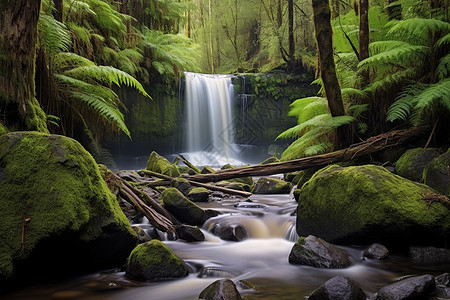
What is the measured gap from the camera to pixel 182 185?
6129 mm

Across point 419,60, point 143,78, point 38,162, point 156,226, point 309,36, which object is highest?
point 309,36

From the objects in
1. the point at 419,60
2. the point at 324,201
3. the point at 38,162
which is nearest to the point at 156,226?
the point at 38,162

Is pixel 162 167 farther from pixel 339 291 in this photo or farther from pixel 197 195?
pixel 339 291

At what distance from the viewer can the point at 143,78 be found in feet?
35.8

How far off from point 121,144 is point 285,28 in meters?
11.0

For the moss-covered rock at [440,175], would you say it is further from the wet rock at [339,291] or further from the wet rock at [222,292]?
the wet rock at [222,292]

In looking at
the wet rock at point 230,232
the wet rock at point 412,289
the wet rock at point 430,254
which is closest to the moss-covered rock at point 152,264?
the wet rock at point 230,232

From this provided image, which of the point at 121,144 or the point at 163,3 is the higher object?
the point at 163,3

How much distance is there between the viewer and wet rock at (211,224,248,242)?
14.2ft

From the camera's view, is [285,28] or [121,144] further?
[285,28]

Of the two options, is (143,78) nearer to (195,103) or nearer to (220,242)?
(195,103)

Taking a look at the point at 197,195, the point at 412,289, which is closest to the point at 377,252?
the point at 412,289

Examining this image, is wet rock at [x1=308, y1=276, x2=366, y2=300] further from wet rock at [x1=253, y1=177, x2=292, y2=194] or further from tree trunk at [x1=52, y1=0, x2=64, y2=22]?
tree trunk at [x1=52, y1=0, x2=64, y2=22]

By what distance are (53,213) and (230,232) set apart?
2.27 metres
